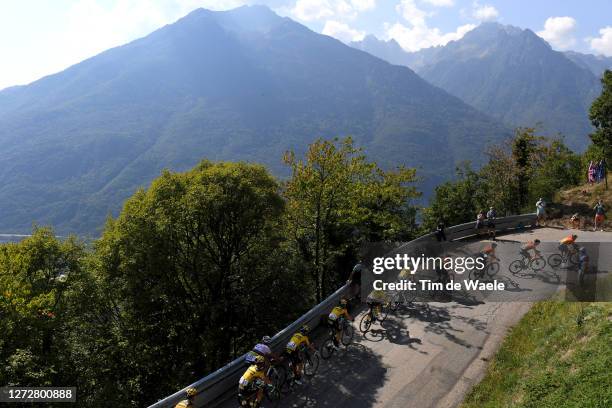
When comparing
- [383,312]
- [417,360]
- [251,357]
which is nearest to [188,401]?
[251,357]

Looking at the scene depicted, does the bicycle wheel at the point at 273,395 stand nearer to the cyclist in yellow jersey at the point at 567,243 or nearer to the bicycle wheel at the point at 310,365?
the bicycle wheel at the point at 310,365

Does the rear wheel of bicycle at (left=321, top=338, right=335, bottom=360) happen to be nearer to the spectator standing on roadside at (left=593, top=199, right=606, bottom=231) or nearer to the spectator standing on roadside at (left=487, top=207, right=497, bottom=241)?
the spectator standing on roadside at (left=487, top=207, right=497, bottom=241)

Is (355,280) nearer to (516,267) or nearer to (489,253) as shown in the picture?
(489,253)

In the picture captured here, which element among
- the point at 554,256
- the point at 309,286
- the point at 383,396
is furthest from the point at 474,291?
the point at 309,286

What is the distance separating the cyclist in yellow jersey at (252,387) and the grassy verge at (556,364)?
6094 millimetres

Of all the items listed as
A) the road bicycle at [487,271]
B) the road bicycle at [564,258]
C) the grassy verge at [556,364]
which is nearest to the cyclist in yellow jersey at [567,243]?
the road bicycle at [564,258]

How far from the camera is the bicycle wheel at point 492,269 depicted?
21.7 m

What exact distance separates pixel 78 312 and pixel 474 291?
2032 centimetres

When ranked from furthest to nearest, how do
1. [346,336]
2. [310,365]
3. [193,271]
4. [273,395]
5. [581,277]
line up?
[193,271]
[581,277]
[346,336]
[310,365]
[273,395]

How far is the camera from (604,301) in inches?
612

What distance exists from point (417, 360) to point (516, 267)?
9501mm

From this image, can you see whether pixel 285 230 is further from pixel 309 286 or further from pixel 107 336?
pixel 107 336

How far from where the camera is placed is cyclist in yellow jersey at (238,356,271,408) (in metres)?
12.0

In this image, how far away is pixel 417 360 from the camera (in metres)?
15.7
